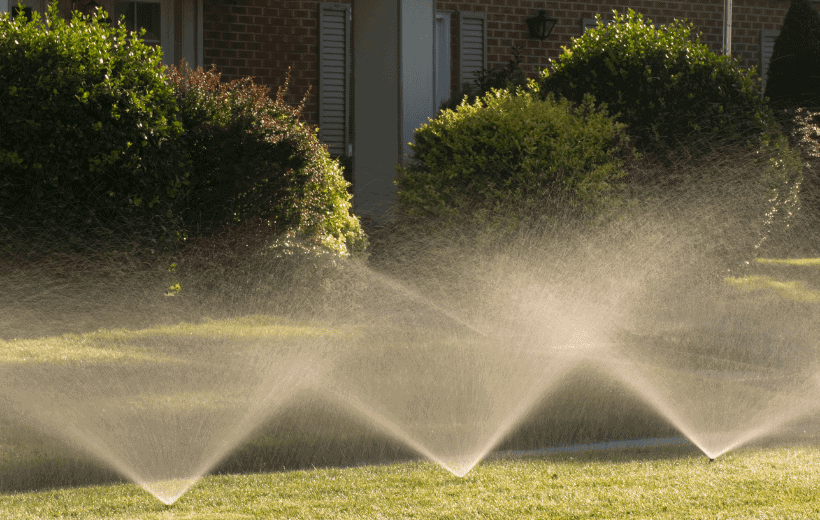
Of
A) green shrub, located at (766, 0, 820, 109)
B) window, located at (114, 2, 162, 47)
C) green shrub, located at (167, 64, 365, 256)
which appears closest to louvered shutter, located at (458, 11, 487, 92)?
window, located at (114, 2, 162, 47)

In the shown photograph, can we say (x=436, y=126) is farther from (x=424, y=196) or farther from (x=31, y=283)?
(x=31, y=283)

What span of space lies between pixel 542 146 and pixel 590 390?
306cm

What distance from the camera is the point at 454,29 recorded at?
43.4ft

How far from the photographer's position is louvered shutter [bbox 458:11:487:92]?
519 inches

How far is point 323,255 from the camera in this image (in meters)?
7.49

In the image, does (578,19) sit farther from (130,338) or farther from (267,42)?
(130,338)

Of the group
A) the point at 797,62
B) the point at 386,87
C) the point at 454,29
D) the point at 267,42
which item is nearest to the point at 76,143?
the point at 386,87

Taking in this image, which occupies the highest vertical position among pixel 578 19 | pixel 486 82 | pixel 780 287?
pixel 578 19

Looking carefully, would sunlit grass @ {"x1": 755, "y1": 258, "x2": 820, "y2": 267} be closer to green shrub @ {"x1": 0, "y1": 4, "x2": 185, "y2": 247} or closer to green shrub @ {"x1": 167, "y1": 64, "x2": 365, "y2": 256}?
green shrub @ {"x1": 167, "y1": 64, "x2": 365, "y2": 256}

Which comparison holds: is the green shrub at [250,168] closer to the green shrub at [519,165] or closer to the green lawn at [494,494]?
the green shrub at [519,165]

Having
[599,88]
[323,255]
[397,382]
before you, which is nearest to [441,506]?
[397,382]

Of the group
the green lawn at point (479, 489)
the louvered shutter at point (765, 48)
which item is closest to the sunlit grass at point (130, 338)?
the green lawn at point (479, 489)

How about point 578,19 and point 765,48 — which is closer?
point 578,19

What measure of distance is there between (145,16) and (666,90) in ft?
23.7
